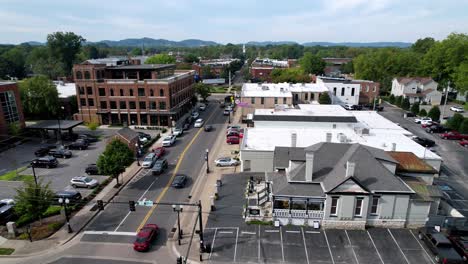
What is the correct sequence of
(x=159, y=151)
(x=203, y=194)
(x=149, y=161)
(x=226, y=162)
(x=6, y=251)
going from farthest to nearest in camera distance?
1. (x=159, y=151)
2. (x=149, y=161)
3. (x=226, y=162)
4. (x=203, y=194)
5. (x=6, y=251)

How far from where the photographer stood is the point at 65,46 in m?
122

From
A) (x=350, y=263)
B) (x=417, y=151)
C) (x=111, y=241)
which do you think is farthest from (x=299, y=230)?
(x=417, y=151)

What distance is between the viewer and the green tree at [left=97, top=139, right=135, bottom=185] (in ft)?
114

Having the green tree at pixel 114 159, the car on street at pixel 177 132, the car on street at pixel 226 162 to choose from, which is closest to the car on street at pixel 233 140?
the car on street at pixel 226 162

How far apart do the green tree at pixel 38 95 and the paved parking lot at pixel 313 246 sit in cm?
5669

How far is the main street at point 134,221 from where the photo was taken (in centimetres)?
2436

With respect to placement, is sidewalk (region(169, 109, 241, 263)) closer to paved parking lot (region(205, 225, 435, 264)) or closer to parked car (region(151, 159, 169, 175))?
paved parking lot (region(205, 225, 435, 264))

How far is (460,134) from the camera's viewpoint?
55.3 m

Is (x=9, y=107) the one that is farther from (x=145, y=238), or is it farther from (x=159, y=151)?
(x=145, y=238)

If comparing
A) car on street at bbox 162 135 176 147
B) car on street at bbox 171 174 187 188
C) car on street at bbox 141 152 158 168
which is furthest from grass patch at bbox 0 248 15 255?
car on street at bbox 162 135 176 147

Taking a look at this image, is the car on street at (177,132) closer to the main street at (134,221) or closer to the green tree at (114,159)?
the main street at (134,221)

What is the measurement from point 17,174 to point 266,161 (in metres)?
34.7

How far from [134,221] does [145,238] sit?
198 inches

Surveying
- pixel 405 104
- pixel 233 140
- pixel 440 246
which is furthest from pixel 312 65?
pixel 440 246
